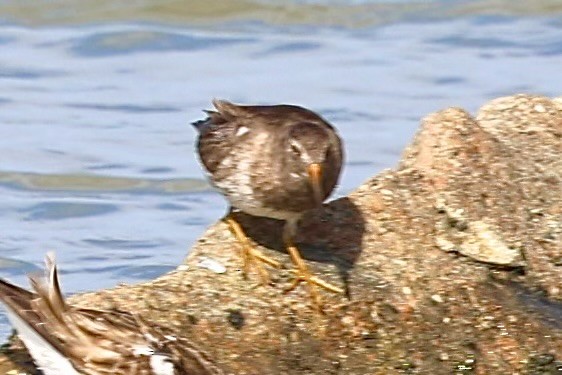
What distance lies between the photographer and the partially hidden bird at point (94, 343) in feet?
21.3

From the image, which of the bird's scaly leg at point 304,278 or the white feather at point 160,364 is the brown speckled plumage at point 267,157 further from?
the white feather at point 160,364

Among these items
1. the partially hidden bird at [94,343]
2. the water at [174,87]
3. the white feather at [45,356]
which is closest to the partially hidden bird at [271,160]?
the partially hidden bird at [94,343]

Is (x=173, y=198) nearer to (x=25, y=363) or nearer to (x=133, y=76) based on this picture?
(x=133, y=76)

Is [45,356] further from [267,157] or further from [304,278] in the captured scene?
[267,157]

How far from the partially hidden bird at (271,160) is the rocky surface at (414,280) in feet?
0.42

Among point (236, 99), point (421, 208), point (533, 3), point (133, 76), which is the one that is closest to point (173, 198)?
point (236, 99)

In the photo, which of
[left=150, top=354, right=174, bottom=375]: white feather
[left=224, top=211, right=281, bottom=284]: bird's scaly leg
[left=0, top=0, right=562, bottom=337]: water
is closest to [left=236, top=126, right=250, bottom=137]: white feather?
[left=224, top=211, right=281, bottom=284]: bird's scaly leg

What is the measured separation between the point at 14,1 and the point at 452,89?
18.2 ft

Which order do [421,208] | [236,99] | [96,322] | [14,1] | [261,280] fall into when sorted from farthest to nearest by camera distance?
[14,1]
[236,99]
[421,208]
[261,280]
[96,322]

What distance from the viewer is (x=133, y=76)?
1539cm

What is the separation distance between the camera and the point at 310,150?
26.2 ft

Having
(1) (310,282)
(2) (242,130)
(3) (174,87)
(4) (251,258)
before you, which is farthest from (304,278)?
(3) (174,87)

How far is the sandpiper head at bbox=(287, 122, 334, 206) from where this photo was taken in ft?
26.1

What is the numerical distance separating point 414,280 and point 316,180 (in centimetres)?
74
